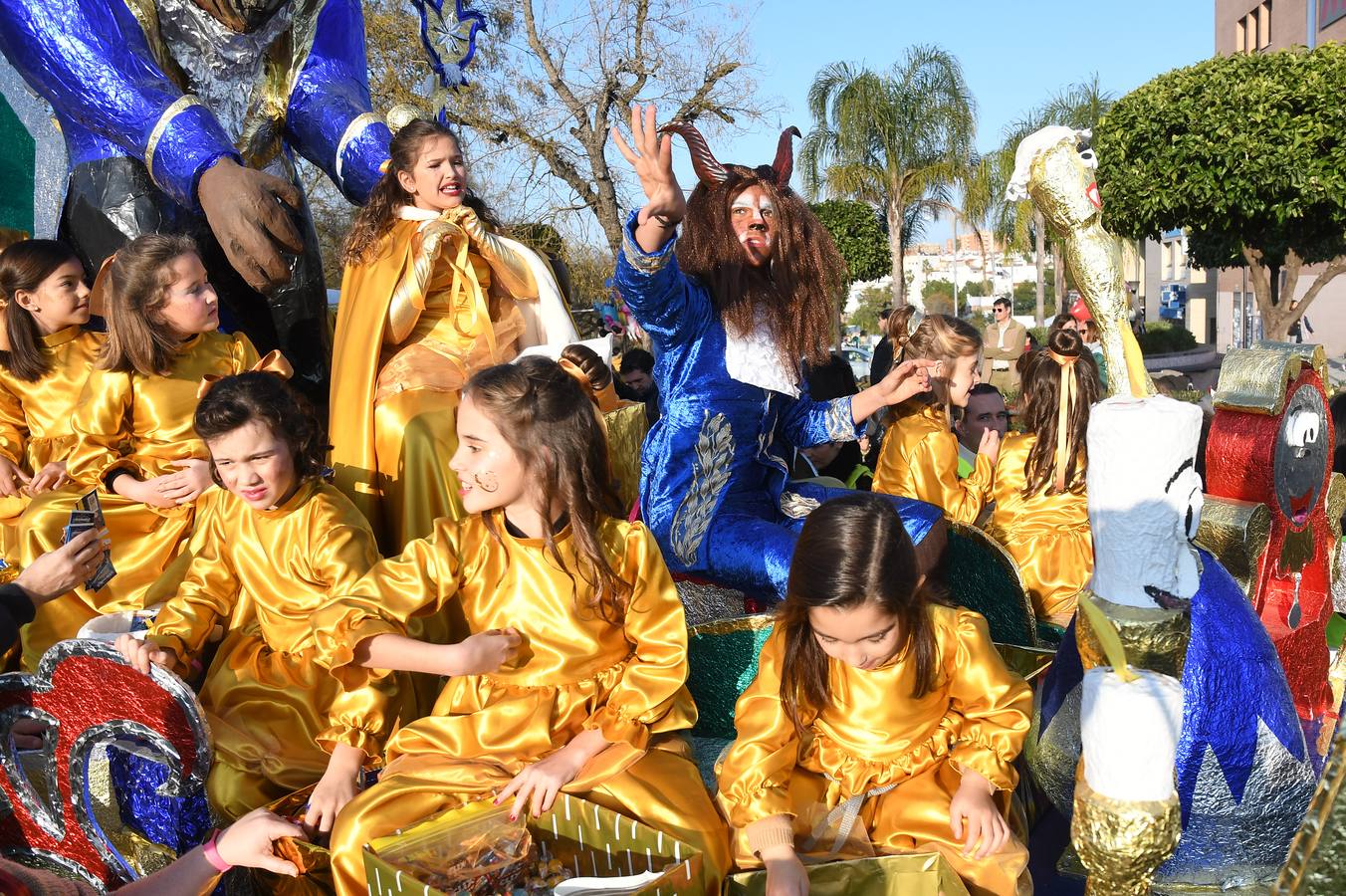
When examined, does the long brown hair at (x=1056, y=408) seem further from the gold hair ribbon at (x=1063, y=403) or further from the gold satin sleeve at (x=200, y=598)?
the gold satin sleeve at (x=200, y=598)

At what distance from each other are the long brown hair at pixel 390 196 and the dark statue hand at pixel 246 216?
0.24 m

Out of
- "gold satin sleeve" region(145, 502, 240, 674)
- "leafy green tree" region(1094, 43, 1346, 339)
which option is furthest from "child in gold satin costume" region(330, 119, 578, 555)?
"leafy green tree" region(1094, 43, 1346, 339)

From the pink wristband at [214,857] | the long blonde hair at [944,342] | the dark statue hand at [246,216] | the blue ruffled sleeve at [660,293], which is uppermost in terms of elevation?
the dark statue hand at [246,216]

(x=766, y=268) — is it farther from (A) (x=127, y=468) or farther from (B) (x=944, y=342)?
(A) (x=127, y=468)

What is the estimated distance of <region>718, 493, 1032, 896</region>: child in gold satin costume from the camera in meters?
2.11

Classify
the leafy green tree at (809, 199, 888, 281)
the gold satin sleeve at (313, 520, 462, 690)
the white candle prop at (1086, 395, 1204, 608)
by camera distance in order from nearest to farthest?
the white candle prop at (1086, 395, 1204, 608) → the gold satin sleeve at (313, 520, 462, 690) → the leafy green tree at (809, 199, 888, 281)

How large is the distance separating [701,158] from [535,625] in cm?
147

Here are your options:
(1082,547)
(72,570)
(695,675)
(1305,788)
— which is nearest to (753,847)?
(695,675)

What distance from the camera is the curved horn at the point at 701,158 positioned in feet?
9.95

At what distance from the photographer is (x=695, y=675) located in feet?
9.57

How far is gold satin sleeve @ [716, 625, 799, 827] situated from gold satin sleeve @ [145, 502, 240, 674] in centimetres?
131

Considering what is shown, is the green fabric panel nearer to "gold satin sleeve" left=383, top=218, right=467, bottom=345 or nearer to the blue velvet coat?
"gold satin sleeve" left=383, top=218, right=467, bottom=345

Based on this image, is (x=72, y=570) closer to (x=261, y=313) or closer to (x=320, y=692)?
(x=320, y=692)

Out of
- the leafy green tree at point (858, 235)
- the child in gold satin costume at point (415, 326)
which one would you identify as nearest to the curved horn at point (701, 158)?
the child in gold satin costume at point (415, 326)
